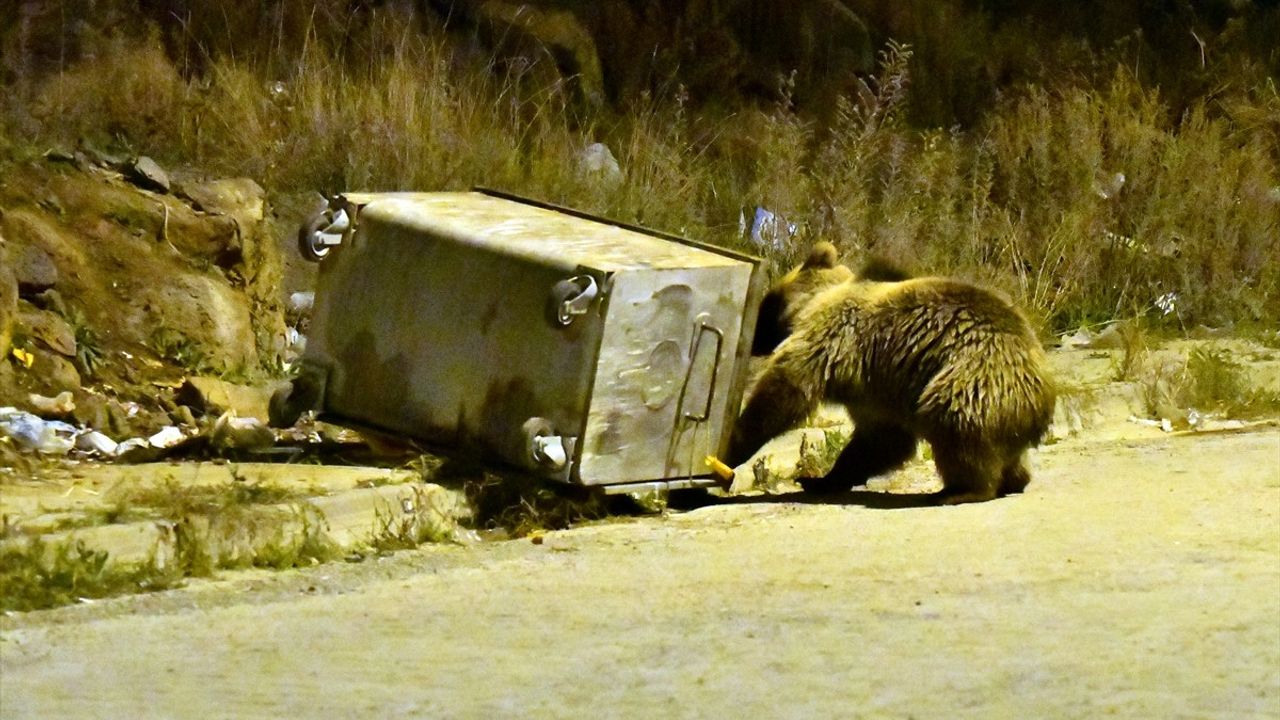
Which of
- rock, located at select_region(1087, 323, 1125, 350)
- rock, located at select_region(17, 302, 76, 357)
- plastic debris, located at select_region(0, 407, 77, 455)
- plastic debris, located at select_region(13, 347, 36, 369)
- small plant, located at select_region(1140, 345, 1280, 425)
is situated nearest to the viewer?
plastic debris, located at select_region(0, 407, 77, 455)

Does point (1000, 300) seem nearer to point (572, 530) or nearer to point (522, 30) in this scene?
point (572, 530)

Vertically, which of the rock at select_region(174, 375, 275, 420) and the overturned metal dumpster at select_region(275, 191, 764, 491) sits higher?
the overturned metal dumpster at select_region(275, 191, 764, 491)

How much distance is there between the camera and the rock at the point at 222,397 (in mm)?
8625

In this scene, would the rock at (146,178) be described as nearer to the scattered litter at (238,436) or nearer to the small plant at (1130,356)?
the scattered litter at (238,436)

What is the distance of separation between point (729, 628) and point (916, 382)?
108 inches

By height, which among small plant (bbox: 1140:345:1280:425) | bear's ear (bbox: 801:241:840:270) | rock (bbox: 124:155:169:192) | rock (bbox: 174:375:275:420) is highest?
bear's ear (bbox: 801:241:840:270)

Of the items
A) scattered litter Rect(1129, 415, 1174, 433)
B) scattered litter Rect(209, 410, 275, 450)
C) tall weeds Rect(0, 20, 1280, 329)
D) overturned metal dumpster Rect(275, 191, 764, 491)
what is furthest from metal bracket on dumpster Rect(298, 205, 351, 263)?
scattered litter Rect(1129, 415, 1174, 433)

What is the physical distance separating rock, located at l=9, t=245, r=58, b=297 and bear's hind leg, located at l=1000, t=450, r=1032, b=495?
4.46 meters

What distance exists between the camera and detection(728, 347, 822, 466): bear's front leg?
8.24m

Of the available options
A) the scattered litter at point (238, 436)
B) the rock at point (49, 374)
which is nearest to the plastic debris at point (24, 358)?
the rock at point (49, 374)

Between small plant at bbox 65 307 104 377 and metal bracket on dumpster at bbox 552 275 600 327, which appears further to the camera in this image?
small plant at bbox 65 307 104 377

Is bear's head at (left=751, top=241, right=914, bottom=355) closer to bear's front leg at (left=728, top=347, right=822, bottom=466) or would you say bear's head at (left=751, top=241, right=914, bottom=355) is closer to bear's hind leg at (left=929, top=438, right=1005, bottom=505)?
bear's front leg at (left=728, top=347, right=822, bottom=466)

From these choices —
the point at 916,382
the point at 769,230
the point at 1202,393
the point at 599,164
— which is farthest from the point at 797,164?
the point at 916,382

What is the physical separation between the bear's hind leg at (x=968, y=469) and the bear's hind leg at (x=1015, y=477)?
0.12 meters
